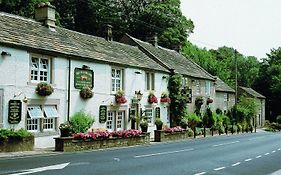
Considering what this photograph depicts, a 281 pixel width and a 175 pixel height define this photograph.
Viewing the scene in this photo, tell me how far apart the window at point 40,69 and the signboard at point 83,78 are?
2.35 metres

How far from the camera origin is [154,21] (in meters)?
60.6

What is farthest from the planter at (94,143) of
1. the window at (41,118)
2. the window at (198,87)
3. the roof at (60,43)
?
the window at (198,87)

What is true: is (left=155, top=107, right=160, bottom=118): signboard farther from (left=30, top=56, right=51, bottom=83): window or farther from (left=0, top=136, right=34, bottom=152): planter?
(left=0, top=136, right=34, bottom=152): planter

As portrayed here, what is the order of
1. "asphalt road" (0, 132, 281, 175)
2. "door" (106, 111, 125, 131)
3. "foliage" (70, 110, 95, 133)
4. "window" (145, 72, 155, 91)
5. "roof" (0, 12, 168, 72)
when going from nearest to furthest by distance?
"asphalt road" (0, 132, 281, 175)
"roof" (0, 12, 168, 72)
"foliage" (70, 110, 95, 133)
"door" (106, 111, 125, 131)
"window" (145, 72, 155, 91)

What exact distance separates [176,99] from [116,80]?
31.9ft

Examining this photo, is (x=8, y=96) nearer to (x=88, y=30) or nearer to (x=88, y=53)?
(x=88, y=53)

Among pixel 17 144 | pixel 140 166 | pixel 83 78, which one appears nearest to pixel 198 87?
pixel 83 78

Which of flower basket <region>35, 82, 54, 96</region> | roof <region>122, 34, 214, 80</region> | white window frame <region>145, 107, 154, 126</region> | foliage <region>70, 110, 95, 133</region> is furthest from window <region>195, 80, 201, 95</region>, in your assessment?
flower basket <region>35, 82, 54, 96</region>

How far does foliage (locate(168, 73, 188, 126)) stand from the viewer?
39438mm

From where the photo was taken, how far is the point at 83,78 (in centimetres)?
2741

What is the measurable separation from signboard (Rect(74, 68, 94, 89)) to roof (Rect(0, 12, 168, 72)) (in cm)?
95

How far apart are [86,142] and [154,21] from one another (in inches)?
1603

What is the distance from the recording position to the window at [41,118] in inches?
912

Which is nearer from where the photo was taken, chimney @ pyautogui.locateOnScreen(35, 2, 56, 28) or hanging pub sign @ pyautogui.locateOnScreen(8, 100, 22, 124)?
hanging pub sign @ pyautogui.locateOnScreen(8, 100, 22, 124)
